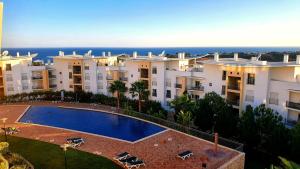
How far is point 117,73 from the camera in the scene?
171 feet

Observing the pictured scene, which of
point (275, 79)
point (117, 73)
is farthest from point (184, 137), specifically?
point (117, 73)

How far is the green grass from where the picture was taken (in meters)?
22.8

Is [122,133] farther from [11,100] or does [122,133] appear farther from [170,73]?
[11,100]

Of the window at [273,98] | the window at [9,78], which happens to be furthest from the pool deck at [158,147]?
the window at [9,78]

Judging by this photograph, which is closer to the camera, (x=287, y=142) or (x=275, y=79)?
(x=287, y=142)

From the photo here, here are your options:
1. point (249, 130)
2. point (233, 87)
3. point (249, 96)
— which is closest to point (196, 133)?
point (249, 130)

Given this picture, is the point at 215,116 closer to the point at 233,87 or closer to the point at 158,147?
the point at 233,87

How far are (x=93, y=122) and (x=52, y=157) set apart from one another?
11.5 meters

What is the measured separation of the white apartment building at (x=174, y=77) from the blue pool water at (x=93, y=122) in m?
11.7

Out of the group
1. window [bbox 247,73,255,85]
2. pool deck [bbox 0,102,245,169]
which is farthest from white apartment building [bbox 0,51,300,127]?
pool deck [bbox 0,102,245,169]

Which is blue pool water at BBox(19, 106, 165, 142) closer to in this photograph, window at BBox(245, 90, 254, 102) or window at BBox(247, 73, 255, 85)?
window at BBox(245, 90, 254, 102)

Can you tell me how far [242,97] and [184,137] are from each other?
42.1ft

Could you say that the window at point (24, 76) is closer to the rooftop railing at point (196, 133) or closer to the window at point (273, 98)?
the rooftop railing at point (196, 133)

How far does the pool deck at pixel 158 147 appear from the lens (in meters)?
22.6
